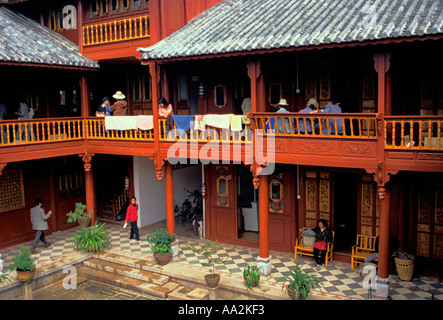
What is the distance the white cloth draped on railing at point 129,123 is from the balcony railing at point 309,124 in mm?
3988

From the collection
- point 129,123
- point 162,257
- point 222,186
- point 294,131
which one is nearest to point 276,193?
point 222,186

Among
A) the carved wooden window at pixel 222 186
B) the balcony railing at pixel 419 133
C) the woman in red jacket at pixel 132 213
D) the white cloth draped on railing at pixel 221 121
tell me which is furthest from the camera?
the carved wooden window at pixel 222 186

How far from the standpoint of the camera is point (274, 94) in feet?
48.3

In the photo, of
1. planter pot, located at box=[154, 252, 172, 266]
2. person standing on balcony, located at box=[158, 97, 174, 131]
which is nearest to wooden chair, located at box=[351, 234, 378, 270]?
planter pot, located at box=[154, 252, 172, 266]

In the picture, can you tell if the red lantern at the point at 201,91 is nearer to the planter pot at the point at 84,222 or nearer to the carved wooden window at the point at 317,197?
the carved wooden window at the point at 317,197

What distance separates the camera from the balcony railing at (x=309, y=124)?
36.9ft

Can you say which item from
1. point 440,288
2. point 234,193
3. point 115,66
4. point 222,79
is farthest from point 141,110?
point 440,288

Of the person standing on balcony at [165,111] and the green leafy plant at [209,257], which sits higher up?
the person standing on balcony at [165,111]

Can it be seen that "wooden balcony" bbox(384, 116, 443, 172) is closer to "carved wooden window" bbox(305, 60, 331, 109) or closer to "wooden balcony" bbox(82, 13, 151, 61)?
"carved wooden window" bbox(305, 60, 331, 109)

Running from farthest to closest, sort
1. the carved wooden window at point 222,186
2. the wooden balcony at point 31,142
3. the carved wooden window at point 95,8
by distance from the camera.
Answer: the carved wooden window at point 95,8 → the carved wooden window at point 222,186 → the wooden balcony at point 31,142

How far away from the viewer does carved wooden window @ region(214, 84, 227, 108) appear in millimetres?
15766

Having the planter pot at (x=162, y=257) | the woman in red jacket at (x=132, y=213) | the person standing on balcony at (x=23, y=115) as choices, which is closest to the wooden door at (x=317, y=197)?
the planter pot at (x=162, y=257)

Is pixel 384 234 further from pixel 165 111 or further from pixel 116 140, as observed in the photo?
pixel 116 140

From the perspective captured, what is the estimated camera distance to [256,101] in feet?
41.0
